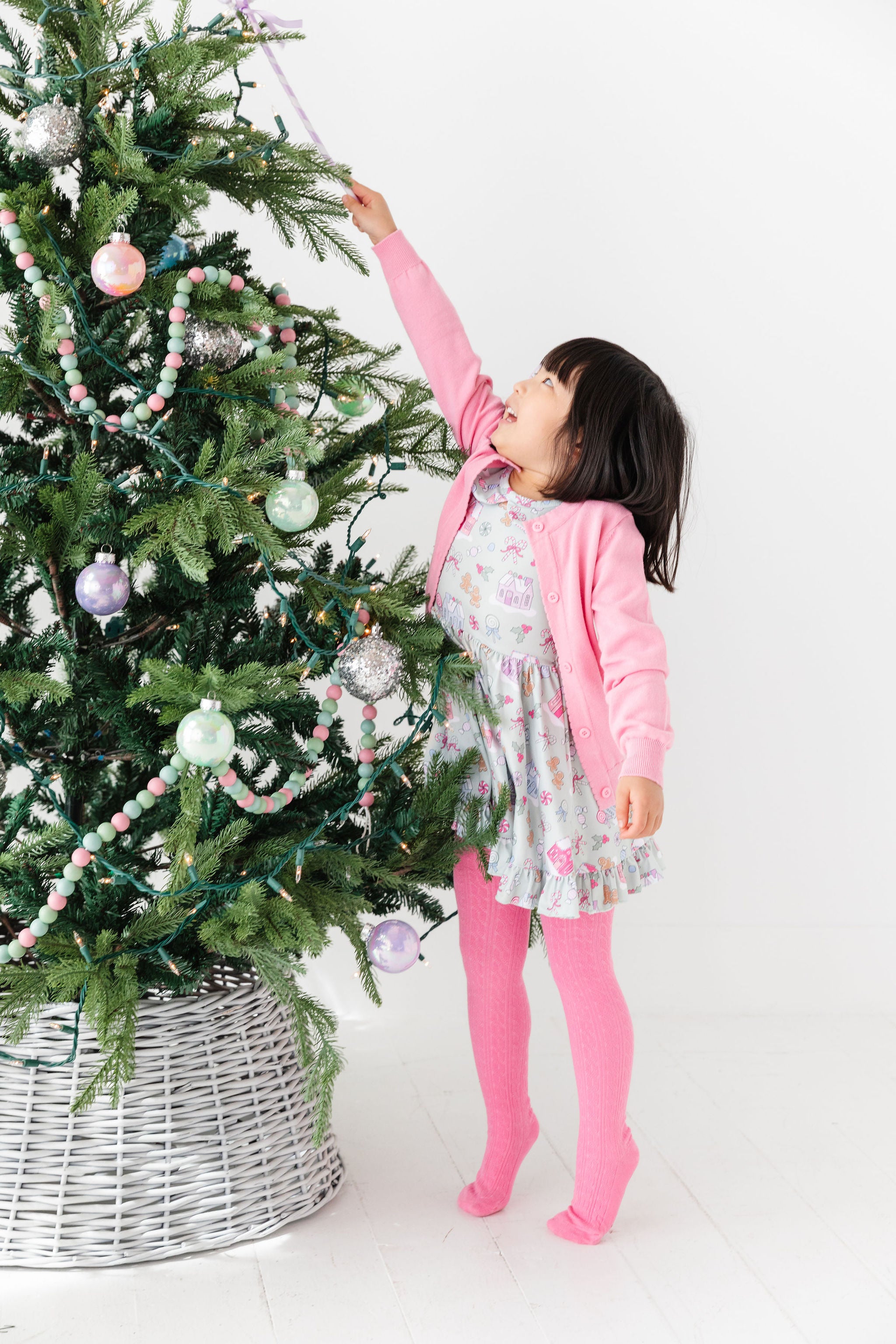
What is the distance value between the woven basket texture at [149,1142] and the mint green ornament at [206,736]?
0.38 meters

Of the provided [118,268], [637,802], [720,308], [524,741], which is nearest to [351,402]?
[118,268]

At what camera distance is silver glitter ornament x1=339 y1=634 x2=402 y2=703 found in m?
1.22

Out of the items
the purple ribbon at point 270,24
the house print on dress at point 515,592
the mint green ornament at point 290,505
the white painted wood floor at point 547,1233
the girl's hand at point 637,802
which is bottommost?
the white painted wood floor at point 547,1233

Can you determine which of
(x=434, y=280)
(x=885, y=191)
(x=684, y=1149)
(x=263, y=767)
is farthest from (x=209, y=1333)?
(x=885, y=191)

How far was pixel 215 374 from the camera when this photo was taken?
47.3 inches

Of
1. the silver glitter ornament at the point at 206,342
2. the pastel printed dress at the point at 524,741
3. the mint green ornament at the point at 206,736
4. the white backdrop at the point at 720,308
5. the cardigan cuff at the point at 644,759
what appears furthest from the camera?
the white backdrop at the point at 720,308

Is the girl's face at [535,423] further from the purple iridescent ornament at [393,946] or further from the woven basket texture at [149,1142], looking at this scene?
the woven basket texture at [149,1142]

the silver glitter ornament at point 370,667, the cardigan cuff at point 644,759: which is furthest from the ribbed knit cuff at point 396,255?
the cardigan cuff at point 644,759

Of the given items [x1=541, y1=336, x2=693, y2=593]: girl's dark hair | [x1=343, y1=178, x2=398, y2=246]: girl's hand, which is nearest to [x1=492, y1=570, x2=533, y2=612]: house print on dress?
[x1=541, y1=336, x2=693, y2=593]: girl's dark hair

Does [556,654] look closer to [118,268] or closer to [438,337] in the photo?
[438,337]

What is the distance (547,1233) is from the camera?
1.48 m

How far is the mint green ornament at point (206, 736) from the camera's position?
1073mm

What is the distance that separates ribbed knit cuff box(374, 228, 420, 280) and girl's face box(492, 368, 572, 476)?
20cm

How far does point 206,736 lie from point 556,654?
0.49 metres
